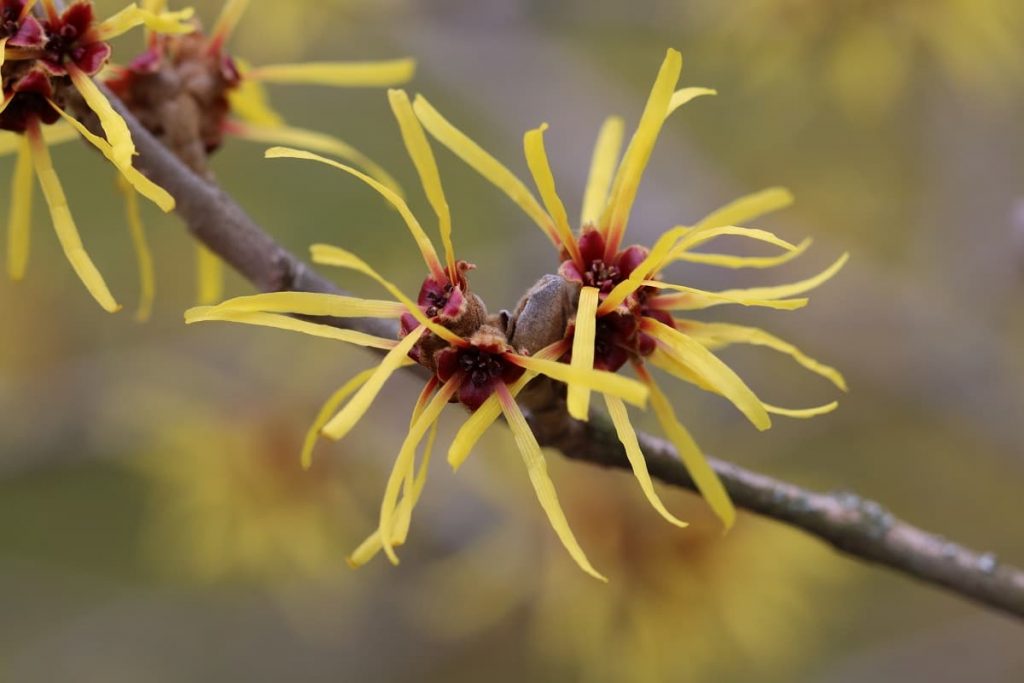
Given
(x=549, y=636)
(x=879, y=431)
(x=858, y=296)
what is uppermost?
(x=858, y=296)

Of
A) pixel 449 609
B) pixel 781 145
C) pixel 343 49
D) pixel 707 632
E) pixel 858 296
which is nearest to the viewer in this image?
pixel 707 632

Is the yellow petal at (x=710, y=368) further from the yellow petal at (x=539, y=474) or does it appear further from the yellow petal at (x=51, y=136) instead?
the yellow petal at (x=51, y=136)

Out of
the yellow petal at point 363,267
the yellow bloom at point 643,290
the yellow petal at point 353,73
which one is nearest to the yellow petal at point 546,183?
the yellow bloom at point 643,290

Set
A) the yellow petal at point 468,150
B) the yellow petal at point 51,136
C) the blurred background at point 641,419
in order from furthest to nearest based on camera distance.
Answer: the blurred background at point 641,419, the yellow petal at point 51,136, the yellow petal at point 468,150

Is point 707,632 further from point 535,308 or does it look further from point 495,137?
point 495,137

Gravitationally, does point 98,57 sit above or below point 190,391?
above

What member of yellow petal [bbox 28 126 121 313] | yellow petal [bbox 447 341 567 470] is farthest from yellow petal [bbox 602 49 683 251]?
yellow petal [bbox 28 126 121 313]

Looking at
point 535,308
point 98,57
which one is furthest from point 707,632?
point 98,57
